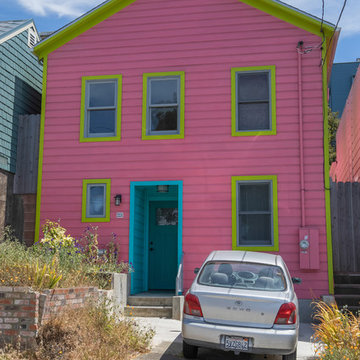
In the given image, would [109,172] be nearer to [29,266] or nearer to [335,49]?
[29,266]

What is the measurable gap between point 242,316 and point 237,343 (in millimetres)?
377

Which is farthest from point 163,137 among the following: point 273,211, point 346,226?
point 346,226

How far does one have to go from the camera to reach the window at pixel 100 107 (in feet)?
43.8

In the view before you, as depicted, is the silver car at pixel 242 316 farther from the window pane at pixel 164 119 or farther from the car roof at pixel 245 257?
the window pane at pixel 164 119

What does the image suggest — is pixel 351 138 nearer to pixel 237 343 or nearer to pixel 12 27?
pixel 12 27

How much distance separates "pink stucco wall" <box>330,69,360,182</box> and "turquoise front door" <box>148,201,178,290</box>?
6.13 m

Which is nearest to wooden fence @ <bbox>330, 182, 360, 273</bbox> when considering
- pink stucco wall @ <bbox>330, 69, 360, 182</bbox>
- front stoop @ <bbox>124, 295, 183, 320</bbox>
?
pink stucco wall @ <bbox>330, 69, 360, 182</bbox>

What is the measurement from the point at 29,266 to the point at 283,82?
25.7 feet

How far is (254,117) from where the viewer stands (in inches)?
503

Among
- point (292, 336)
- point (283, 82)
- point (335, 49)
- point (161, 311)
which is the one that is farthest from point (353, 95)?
point (292, 336)

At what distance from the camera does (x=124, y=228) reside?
42.0 ft

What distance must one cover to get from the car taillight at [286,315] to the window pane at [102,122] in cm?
783

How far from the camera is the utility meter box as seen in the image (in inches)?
458

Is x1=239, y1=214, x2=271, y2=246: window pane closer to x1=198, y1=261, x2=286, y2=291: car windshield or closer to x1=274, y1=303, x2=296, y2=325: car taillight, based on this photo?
x1=198, y1=261, x2=286, y2=291: car windshield
